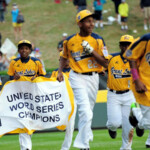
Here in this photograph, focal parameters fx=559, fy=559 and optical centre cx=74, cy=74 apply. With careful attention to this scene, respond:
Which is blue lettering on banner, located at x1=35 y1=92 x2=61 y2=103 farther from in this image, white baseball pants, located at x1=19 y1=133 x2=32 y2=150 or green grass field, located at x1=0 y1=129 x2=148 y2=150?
green grass field, located at x1=0 y1=129 x2=148 y2=150

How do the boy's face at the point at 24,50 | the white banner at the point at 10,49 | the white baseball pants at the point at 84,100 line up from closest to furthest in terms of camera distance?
the white baseball pants at the point at 84,100, the boy's face at the point at 24,50, the white banner at the point at 10,49

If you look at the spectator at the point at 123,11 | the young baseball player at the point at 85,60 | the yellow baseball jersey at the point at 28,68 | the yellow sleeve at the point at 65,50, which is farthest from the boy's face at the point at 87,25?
the spectator at the point at 123,11

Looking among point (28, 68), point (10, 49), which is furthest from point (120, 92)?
point (10, 49)

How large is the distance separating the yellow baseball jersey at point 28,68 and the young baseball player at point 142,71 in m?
3.22

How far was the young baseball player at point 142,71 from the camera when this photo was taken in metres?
8.78

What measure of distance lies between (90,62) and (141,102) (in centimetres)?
211

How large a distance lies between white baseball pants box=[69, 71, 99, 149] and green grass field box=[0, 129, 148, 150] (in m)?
1.83

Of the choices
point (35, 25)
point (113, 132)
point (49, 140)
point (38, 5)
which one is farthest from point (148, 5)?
point (113, 132)

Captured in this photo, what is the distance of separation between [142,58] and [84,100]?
1986mm

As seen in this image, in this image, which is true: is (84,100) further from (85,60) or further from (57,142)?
(57,142)

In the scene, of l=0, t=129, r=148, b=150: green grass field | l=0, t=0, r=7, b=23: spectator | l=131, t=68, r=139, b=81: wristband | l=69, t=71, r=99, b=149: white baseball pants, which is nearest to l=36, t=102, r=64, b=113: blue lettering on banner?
l=69, t=71, r=99, b=149: white baseball pants

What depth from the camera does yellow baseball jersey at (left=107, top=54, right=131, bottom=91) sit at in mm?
11539

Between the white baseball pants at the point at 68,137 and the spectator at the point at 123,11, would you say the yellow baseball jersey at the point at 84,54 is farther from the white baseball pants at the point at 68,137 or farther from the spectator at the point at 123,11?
the spectator at the point at 123,11

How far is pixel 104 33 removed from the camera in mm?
33188
